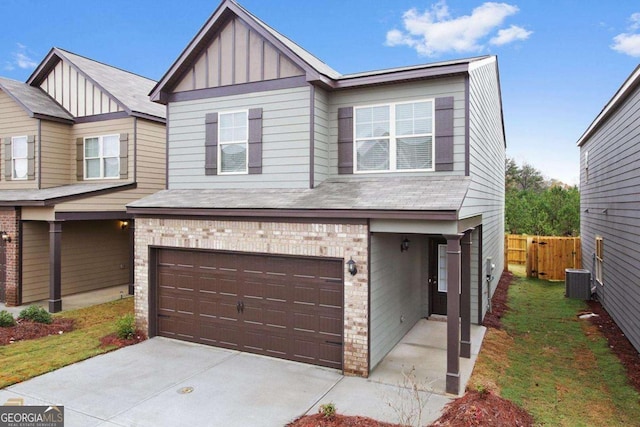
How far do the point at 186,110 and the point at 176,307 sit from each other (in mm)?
4966

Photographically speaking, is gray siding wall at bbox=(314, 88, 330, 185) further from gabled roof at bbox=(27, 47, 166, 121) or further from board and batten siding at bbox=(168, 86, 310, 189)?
gabled roof at bbox=(27, 47, 166, 121)

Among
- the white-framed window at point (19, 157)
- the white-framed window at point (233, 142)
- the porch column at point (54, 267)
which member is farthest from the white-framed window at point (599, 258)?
the white-framed window at point (19, 157)

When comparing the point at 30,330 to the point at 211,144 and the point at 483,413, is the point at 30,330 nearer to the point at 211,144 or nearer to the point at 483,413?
the point at 211,144

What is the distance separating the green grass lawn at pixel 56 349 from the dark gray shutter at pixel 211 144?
4.66 metres

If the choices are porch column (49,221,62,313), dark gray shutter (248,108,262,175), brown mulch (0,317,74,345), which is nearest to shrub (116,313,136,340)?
brown mulch (0,317,74,345)

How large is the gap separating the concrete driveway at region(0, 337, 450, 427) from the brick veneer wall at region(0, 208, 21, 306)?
6690 millimetres

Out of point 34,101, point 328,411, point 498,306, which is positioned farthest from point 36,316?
point 498,306

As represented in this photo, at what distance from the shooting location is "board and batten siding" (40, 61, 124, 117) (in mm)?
14922

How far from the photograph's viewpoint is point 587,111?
5181 cm

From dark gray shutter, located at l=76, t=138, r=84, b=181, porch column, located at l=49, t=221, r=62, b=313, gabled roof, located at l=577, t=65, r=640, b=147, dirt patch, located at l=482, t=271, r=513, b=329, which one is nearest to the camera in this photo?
gabled roof, located at l=577, t=65, r=640, b=147

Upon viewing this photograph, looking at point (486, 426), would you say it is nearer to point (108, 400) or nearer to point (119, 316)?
point (108, 400)

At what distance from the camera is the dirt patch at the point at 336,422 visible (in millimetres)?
5871

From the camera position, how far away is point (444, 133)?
912cm

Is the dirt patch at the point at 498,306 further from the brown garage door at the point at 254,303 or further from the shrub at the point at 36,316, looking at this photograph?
the shrub at the point at 36,316
